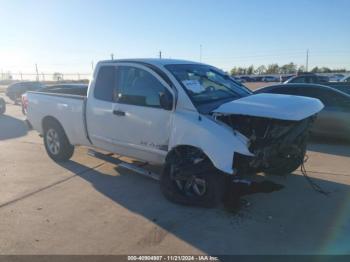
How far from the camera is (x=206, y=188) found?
4934 mm

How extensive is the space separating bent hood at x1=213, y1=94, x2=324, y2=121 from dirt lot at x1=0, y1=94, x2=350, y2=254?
1.30m

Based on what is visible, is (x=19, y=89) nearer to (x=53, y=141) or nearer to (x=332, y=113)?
(x=53, y=141)

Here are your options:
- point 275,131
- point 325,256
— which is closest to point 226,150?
point 275,131

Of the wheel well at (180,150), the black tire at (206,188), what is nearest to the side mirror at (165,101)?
the wheel well at (180,150)

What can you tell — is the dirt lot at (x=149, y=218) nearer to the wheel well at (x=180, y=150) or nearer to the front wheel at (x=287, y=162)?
the front wheel at (x=287, y=162)

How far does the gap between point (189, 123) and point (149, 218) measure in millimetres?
1305

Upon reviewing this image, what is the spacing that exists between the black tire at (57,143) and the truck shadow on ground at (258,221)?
1.80 meters

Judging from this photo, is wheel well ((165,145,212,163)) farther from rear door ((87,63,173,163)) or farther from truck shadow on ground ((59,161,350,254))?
truck shadow on ground ((59,161,350,254))

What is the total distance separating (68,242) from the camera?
4.23 meters

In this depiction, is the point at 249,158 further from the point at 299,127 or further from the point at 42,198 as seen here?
the point at 42,198

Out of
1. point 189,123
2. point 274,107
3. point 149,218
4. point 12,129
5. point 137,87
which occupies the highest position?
point 137,87

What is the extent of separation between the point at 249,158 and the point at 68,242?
2280mm

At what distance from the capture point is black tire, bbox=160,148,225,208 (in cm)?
483

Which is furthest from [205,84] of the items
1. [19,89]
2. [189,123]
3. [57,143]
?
[19,89]
